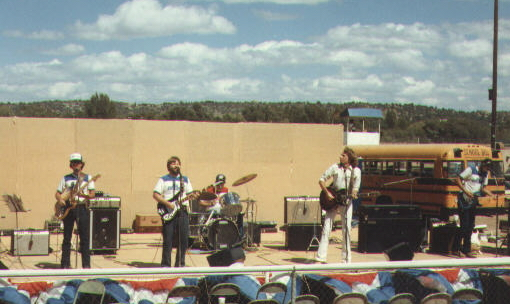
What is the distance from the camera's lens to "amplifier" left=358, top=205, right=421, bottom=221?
12.5 m

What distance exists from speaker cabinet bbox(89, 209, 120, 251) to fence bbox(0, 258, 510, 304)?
556cm

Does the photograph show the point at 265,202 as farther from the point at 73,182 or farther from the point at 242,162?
the point at 73,182

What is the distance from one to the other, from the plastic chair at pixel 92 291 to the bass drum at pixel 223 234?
242 inches

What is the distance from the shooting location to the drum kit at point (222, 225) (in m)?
12.0

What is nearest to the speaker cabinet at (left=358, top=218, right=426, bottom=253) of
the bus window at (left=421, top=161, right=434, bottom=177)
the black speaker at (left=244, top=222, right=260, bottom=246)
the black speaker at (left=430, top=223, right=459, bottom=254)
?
the black speaker at (left=430, top=223, right=459, bottom=254)

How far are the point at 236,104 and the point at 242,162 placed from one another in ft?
318

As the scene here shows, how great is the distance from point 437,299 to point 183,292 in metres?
2.44

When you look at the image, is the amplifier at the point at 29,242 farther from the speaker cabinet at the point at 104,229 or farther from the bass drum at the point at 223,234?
the bass drum at the point at 223,234

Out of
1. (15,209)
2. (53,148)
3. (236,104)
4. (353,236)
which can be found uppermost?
(236,104)

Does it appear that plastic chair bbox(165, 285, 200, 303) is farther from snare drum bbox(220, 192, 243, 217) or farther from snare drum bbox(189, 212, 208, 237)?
snare drum bbox(189, 212, 208, 237)

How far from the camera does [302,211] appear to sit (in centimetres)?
1469

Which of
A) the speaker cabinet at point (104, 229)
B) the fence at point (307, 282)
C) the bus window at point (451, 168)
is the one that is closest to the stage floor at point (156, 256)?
the speaker cabinet at point (104, 229)

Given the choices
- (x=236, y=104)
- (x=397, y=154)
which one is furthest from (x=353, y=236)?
(x=236, y=104)

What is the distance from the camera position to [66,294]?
5898 millimetres
